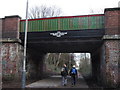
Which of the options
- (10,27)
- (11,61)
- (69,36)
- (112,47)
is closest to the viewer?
(112,47)

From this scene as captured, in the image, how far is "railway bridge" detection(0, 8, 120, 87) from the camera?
11.9 m

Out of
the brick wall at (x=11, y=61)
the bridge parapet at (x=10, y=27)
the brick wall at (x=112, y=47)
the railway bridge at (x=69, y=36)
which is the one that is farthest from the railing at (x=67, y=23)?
the brick wall at (x=11, y=61)

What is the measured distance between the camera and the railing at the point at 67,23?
13.0 m

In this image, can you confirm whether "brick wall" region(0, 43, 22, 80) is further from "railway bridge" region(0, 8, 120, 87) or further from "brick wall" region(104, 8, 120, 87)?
"brick wall" region(104, 8, 120, 87)

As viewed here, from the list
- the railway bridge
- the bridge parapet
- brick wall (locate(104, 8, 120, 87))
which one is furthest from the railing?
brick wall (locate(104, 8, 120, 87))

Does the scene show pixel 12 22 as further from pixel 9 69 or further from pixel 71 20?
pixel 71 20

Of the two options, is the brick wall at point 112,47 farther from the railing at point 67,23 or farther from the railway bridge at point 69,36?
the railing at point 67,23

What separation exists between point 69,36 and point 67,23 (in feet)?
3.83

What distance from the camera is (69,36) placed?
13562 millimetres

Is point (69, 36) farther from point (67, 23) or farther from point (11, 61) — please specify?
point (11, 61)

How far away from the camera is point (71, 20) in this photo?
13562 mm

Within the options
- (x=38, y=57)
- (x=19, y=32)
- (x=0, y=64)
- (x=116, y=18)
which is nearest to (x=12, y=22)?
(x=19, y=32)

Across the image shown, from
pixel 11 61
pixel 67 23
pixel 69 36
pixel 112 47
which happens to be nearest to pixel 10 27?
pixel 11 61

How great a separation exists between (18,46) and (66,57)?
3790 centimetres
